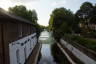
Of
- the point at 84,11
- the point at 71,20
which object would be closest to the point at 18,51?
the point at 71,20

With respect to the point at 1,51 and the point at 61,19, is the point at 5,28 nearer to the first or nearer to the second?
the point at 1,51

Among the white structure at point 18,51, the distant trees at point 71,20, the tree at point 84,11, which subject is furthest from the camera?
the tree at point 84,11

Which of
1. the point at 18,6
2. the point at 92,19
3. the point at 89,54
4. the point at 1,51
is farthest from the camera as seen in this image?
the point at 92,19

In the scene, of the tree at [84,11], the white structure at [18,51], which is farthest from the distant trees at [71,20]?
the white structure at [18,51]

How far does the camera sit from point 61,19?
130ft

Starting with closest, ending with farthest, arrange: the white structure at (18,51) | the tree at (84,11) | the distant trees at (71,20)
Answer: the white structure at (18,51)
the distant trees at (71,20)
the tree at (84,11)

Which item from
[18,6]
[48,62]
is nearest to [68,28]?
[18,6]

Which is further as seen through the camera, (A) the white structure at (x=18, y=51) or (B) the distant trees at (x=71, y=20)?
(B) the distant trees at (x=71, y=20)

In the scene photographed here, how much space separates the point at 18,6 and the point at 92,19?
2312cm

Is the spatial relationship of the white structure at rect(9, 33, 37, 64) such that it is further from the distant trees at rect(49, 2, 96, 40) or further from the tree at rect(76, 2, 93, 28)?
the tree at rect(76, 2, 93, 28)

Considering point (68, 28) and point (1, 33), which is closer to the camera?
point (1, 33)

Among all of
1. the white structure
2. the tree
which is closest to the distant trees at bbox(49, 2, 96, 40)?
the tree

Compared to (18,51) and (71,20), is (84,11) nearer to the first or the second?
(71,20)

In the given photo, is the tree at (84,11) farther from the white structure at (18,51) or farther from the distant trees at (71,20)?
the white structure at (18,51)
